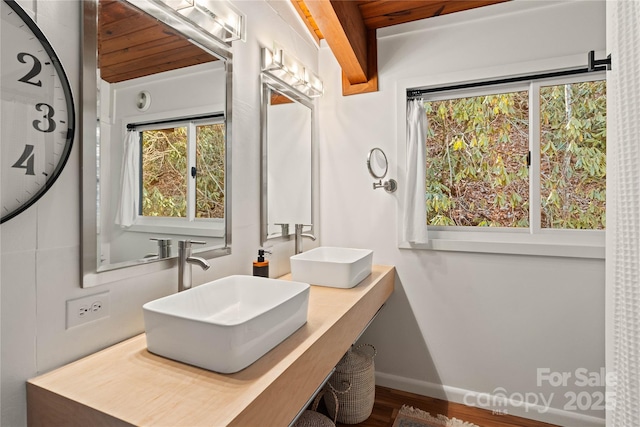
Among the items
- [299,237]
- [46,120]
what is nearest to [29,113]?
[46,120]

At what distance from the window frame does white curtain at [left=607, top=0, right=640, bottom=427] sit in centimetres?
139

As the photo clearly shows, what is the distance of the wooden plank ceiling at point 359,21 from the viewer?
1.97 m

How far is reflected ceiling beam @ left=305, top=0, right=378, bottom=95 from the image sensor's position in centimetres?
193

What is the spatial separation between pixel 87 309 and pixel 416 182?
192cm

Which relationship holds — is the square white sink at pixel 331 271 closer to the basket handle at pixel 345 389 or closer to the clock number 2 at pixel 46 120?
the basket handle at pixel 345 389

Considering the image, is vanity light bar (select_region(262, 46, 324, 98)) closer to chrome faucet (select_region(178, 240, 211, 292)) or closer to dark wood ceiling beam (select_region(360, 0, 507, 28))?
dark wood ceiling beam (select_region(360, 0, 507, 28))

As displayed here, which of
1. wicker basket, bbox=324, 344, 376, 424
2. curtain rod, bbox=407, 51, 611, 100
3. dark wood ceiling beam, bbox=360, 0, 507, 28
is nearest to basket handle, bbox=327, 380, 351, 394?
wicker basket, bbox=324, 344, 376, 424

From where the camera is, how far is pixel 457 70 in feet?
7.24

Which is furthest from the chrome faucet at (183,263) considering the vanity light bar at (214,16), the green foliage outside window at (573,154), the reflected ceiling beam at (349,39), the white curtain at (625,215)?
the green foliage outside window at (573,154)

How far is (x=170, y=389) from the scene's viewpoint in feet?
2.81

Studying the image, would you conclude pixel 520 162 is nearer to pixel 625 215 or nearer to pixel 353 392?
pixel 625 215

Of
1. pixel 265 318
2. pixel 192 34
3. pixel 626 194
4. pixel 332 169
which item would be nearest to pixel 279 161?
pixel 332 169

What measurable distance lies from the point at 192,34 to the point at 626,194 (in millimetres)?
1553

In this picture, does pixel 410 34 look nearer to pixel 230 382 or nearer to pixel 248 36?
pixel 248 36
